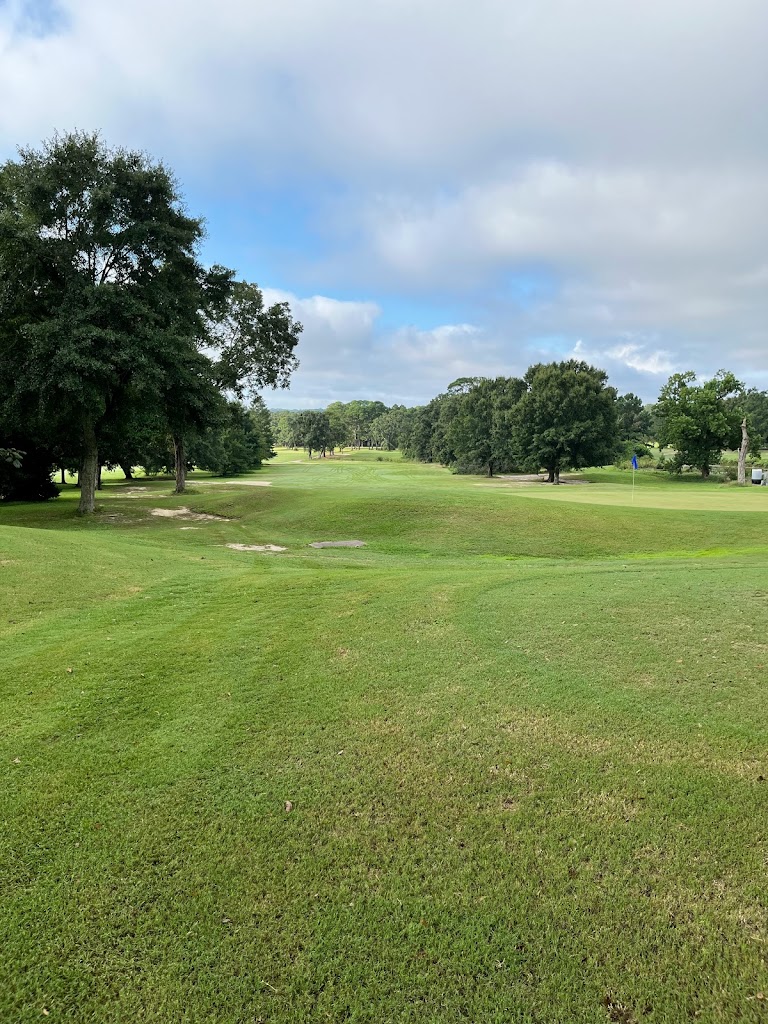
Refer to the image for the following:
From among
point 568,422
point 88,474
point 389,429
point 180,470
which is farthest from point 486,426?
point 389,429

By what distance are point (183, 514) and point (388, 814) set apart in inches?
973

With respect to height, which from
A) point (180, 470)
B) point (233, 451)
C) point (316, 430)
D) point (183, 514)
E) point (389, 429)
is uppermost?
point (389, 429)

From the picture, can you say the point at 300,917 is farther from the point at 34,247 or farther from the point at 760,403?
the point at 760,403

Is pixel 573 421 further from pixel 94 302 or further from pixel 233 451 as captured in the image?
pixel 94 302

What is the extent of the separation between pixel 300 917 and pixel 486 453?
248 ft

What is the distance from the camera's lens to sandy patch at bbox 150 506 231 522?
25511 mm

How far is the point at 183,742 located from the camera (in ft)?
15.2

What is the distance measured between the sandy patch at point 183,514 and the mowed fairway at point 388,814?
57.4 ft

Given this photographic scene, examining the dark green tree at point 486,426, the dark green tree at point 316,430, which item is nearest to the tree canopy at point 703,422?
the dark green tree at point 486,426

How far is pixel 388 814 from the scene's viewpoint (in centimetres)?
372

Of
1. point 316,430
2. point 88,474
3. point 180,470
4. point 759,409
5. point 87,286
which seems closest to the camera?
point 87,286

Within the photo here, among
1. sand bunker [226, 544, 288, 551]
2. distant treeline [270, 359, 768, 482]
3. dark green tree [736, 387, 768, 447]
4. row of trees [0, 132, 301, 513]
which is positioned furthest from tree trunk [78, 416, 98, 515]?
dark green tree [736, 387, 768, 447]

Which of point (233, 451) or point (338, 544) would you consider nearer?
point (338, 544)

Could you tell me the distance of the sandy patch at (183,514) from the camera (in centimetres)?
2551
